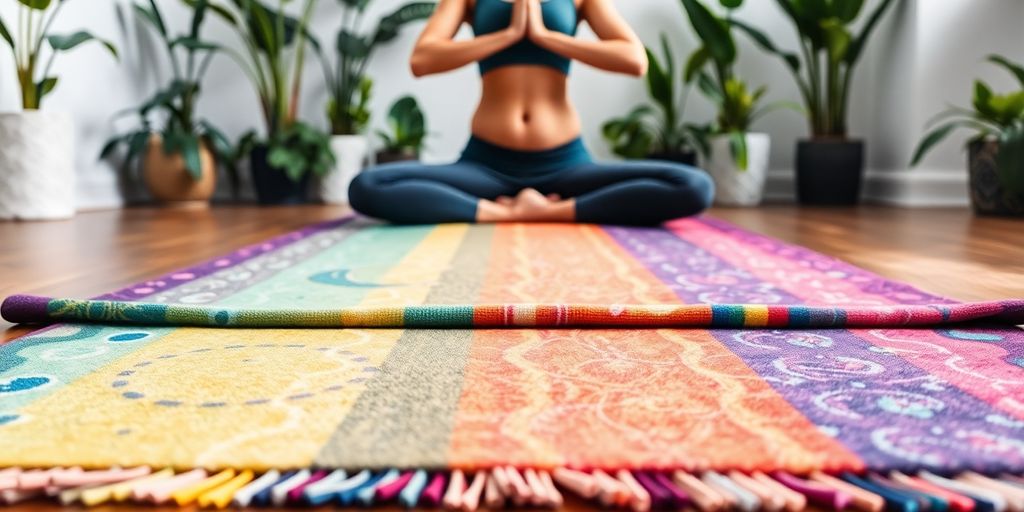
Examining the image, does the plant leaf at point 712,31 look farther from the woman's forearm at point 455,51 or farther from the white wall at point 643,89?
the woman's forearm at point 455,51

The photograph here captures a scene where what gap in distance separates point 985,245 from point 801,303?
1.00m

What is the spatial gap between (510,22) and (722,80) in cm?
158

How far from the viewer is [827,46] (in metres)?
3.59

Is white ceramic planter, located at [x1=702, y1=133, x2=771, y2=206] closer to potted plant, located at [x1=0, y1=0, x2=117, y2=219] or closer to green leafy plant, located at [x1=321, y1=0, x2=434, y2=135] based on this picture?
green leafy plant, located at [x1=321, y1=0, x2=434, y2=135]

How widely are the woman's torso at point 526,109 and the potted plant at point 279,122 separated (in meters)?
1.39

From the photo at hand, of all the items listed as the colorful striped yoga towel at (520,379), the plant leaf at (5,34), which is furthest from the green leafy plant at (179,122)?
the colorful striped yoga towel at (520,379)

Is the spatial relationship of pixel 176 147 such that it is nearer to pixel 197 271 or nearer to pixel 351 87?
pixel 351 87

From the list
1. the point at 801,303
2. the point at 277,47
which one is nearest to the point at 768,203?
the point at 277,47

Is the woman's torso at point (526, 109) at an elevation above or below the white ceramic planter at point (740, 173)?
above

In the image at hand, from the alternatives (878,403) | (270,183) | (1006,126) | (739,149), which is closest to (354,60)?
(270,183)

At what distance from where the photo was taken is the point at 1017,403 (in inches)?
25.6

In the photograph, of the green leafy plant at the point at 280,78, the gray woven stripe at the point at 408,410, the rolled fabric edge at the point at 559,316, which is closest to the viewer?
the gray woven stripe at the point at 408,410

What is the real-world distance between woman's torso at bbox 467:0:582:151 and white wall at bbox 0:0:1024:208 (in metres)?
1.67

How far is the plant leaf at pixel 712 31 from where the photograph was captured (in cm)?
360
